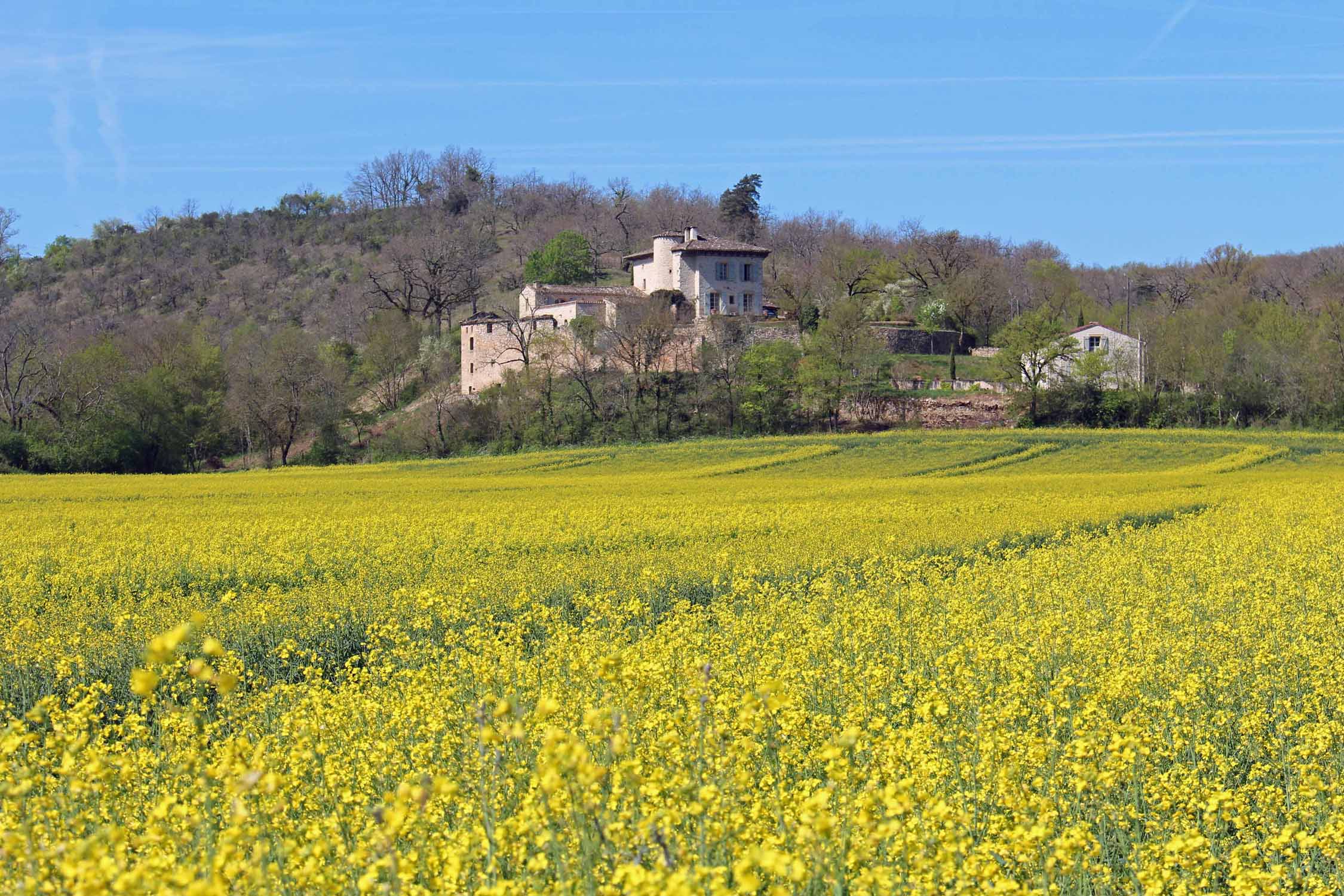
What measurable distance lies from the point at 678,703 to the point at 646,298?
78.2m

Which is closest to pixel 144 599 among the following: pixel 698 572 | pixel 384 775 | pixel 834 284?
pixel 698 572

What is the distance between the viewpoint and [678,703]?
336 inches

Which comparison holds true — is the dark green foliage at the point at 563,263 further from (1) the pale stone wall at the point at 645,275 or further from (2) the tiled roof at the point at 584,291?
(2) the tiled roof at the point at 584,291

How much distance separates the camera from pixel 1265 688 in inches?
416

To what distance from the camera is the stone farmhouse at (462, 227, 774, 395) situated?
8331 centimetres

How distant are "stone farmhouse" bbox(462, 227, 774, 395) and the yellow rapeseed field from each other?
55635 mm

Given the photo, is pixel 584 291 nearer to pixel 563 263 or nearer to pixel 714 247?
pixel 714 247

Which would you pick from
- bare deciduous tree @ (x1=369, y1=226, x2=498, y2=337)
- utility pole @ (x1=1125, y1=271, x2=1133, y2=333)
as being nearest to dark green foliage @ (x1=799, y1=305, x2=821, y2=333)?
utility pole @ (x1=1125, y1=271, x2=1133, y2=333)

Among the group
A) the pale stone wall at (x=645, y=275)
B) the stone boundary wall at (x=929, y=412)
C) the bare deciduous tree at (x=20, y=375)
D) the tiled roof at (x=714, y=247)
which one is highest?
the tiled roof at (x=714, y=247)

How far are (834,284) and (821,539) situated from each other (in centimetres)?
8013

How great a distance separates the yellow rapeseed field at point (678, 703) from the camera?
195 inches

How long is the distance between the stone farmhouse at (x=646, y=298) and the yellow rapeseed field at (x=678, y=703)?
55.6 meters

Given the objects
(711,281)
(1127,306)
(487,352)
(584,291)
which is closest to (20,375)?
(487,352)

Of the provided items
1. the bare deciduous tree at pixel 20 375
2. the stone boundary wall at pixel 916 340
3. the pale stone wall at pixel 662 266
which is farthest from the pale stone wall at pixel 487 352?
the bare deciduous tree at pixel 20 375
